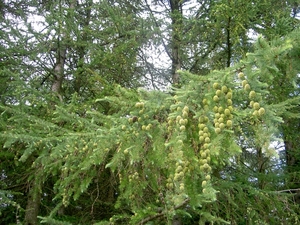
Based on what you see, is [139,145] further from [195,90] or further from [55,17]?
[55,17]

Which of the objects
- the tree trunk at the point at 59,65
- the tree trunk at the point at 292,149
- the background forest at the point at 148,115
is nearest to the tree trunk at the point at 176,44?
the background forest at the point at 148,115

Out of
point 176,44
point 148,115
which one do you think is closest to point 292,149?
point 176,44

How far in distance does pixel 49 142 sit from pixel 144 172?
1214mm

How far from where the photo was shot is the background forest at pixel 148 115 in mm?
2260

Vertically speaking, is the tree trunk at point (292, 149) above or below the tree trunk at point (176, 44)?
below

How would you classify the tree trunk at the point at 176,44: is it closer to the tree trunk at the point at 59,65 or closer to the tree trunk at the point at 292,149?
the tree trunk at the point at 59,65

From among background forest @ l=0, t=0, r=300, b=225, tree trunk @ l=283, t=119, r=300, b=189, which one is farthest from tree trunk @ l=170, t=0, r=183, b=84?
tree trunk @ l=283, t=119, r=300, b=189

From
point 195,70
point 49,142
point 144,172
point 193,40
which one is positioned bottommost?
point 144,172

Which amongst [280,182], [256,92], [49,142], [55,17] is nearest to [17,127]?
[49,142]

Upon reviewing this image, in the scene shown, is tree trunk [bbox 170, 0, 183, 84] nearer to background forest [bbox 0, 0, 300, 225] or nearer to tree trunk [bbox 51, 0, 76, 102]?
background forest [bbox 0, 0, 300, 225]

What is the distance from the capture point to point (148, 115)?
265 cm

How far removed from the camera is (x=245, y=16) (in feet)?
18.6

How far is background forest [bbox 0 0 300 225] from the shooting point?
2.26 m

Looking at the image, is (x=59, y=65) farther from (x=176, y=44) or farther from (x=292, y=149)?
(x=292, y=149)
